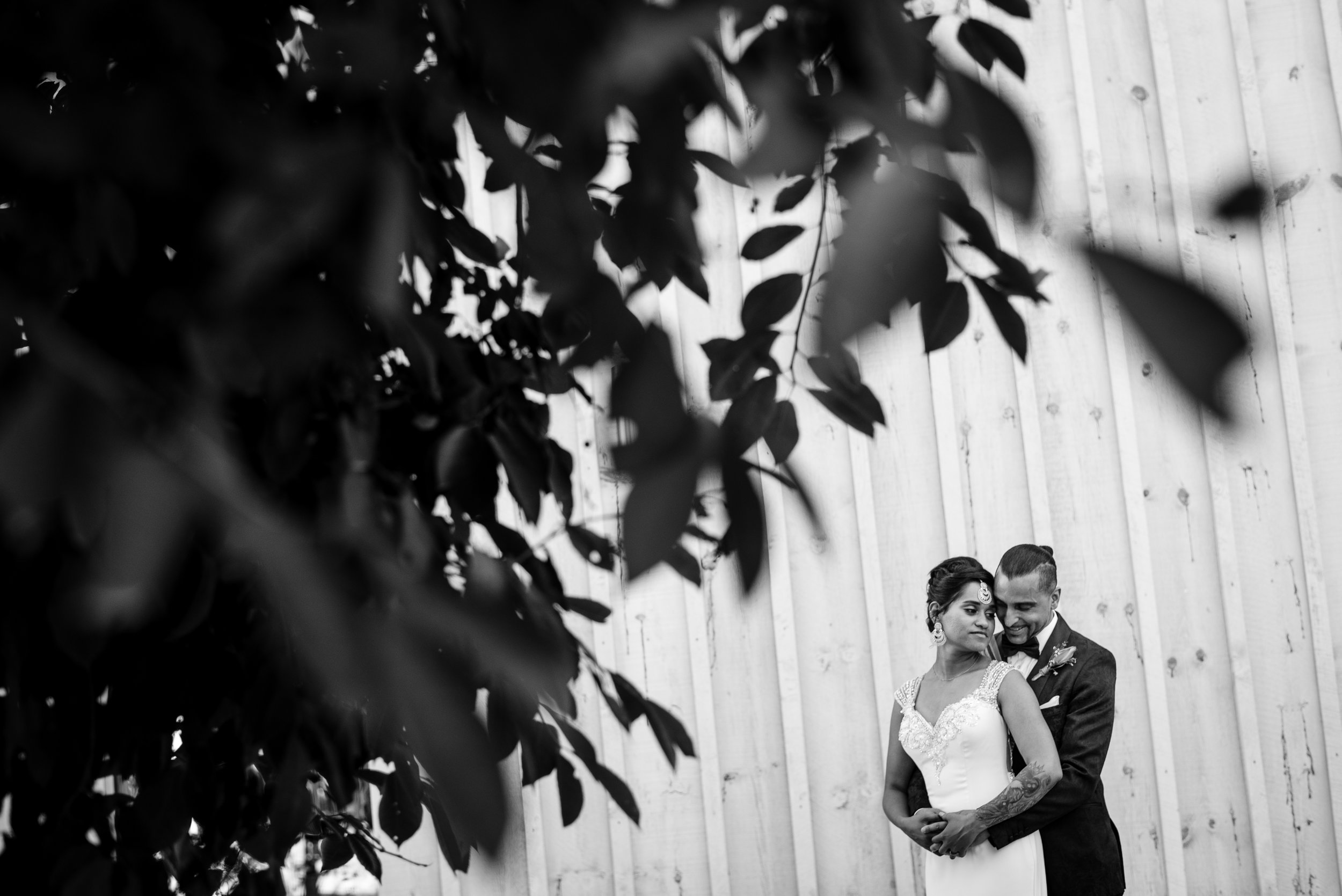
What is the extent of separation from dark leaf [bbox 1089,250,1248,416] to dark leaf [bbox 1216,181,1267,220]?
48 millimetres

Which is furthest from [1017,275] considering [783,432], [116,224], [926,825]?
[926,825]

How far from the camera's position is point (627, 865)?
9.86 ft

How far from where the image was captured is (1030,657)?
109 inches

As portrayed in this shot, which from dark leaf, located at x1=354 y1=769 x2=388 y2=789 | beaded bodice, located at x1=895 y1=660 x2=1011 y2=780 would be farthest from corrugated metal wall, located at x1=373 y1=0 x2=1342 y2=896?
dark leaf, located at x1=354 y1=769 x2=388 y2=789

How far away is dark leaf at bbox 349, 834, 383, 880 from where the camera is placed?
1239 mm

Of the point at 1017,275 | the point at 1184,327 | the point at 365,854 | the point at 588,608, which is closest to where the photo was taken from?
the point at 1184,327

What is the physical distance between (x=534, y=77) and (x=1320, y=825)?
10.7 feet

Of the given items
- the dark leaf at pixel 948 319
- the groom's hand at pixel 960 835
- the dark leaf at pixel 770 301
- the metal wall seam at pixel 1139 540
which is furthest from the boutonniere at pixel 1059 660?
the dark leaf at pixel 948 319

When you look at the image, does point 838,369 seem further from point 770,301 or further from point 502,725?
point 502,725

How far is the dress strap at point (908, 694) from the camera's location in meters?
2.82

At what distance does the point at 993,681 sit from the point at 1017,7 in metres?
2.20

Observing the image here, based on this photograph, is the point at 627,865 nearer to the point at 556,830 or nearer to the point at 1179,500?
the point at 556,830

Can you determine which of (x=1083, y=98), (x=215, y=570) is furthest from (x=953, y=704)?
(x=215, y=570)

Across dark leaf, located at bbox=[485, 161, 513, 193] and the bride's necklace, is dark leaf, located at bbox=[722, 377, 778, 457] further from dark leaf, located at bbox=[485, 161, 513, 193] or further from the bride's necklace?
the bride's necklace
